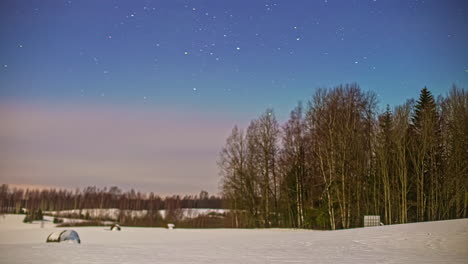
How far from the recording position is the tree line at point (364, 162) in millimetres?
23156

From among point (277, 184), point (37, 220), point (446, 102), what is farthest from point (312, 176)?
point (37, 220)

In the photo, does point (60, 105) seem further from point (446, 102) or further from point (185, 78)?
point (446, 102)

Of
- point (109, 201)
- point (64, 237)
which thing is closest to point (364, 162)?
point (64, 237)

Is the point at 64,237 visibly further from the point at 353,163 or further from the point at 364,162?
the point at 364,162

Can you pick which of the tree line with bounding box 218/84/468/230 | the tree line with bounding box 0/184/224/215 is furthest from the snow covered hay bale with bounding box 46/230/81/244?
the tree line with bounding box 0/184/224/215

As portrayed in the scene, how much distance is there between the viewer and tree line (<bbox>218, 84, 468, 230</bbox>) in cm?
2316

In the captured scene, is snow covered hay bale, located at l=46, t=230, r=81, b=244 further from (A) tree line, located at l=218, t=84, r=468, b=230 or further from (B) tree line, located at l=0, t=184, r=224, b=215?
(B) tree line, located at l=0, t=184, r=224, b=215

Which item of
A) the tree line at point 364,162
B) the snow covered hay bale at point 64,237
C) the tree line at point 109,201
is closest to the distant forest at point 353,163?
the tree line at point 364,162

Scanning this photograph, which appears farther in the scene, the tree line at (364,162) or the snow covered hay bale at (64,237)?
the tree line at (364,162)

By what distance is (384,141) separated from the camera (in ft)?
83.1

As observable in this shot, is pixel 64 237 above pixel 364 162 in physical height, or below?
below

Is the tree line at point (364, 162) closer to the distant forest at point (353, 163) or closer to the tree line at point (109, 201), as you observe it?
the distant forest at point (353, 163)

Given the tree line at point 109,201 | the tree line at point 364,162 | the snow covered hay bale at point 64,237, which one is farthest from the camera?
the tree line at point 109,201

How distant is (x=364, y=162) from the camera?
1006 inches
